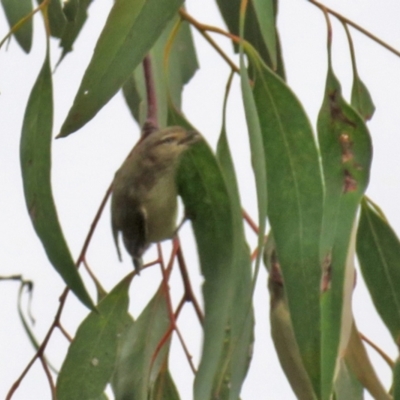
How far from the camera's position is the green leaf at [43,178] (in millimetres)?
958

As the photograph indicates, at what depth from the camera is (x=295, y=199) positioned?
38.3 inches

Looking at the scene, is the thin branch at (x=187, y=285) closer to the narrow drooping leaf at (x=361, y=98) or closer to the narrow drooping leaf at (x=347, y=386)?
the narrow drooping leaf at (x=347, y=386)

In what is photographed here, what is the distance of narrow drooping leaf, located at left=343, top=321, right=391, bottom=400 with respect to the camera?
1.05 m

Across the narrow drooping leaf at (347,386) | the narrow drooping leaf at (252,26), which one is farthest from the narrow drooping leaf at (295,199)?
the narrow drooping leaf at (347,386)

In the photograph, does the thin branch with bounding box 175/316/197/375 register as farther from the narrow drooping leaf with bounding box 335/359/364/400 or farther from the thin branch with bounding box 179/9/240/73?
the thin branch with bounding box 179/9/240/73

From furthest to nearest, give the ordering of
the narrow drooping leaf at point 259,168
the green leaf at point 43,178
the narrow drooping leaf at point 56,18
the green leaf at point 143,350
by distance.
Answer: the narrow drooping leaf at point 56,18 → the green leaf at point 143,350 → the green leaf at point 43,178 → the narrow drooping leaf at point 259,168

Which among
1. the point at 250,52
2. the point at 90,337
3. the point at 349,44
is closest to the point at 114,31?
the point at 250,52

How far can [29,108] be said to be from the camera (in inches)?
42.9

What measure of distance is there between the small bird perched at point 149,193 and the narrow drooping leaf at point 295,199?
105mm

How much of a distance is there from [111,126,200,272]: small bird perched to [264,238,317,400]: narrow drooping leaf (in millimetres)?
124

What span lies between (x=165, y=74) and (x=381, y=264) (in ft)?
1.11

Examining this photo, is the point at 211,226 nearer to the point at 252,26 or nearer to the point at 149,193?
the point at 149,193

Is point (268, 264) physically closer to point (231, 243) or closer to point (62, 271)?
point (231, 243)

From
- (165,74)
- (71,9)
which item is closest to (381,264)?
(165,74)
